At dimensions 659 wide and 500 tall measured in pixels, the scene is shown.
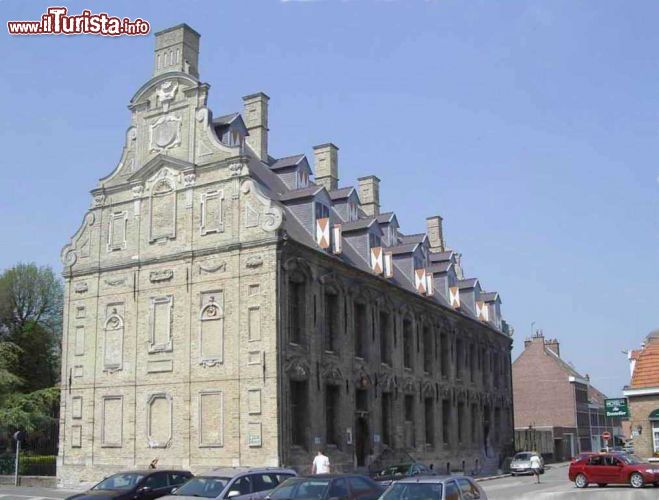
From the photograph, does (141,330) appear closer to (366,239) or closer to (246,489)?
(366,239)

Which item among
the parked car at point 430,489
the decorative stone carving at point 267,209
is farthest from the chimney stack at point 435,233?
the parked car at point 430,489

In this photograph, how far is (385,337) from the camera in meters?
39.2

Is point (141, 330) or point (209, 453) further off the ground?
point (141, 330)

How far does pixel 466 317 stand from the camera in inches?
1930

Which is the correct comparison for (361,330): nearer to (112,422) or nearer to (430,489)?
(112,422)

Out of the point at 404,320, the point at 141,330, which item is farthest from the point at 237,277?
the point at 404,320

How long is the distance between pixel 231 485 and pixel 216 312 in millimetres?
14359

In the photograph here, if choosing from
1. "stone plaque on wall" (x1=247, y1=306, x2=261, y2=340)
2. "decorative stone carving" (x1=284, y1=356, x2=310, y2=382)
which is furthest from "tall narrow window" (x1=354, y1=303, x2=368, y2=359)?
"stone plaque on wall" (x1=247, y1=306, x2=261, y2=340)

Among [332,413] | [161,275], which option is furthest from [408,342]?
[161,275]

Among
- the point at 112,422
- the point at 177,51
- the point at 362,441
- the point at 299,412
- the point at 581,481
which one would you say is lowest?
the point at 581,481

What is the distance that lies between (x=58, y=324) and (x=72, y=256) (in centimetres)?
2659

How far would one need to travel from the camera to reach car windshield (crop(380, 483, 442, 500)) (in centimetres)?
1455

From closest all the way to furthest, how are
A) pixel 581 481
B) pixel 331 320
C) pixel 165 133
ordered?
pixel 581 481 < pixel 331 320 < pixel 165 133

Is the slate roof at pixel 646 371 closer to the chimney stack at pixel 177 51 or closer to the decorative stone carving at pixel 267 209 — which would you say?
the decorative stone carving at pixel 267 209
